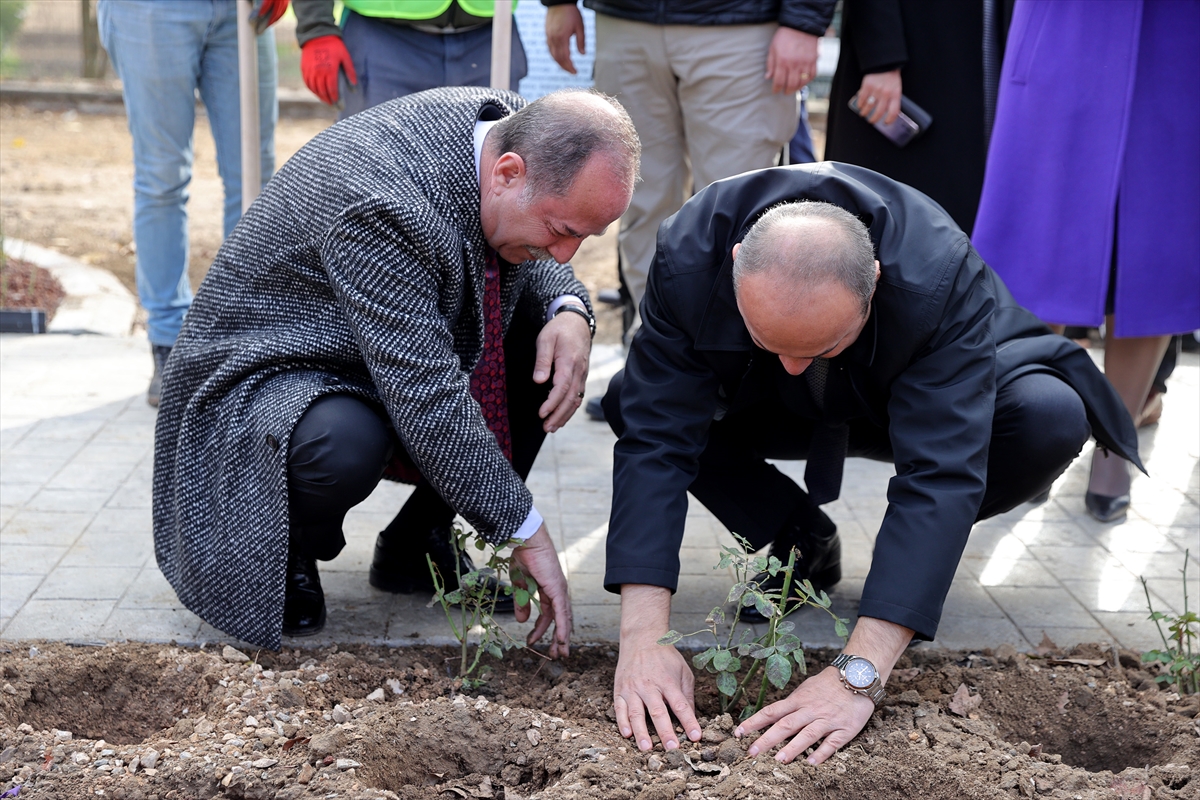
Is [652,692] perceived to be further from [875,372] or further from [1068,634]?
[1068,634]

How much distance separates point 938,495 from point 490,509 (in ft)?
2.94

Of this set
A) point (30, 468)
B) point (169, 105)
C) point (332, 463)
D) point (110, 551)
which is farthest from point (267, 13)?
point (332, 463)

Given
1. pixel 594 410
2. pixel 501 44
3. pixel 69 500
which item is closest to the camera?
pixel 69 500

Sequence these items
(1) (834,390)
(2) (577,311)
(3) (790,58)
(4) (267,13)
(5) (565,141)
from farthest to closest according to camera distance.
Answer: (4) (267,13), (3) (790,58), (2) (577,311), (1) (834,390), (5) (565,141)

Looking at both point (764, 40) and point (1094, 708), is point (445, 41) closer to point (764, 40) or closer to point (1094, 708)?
point (764, 40)

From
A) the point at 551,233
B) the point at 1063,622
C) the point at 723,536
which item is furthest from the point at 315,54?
the point at 1063,622

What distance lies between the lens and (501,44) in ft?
12.2

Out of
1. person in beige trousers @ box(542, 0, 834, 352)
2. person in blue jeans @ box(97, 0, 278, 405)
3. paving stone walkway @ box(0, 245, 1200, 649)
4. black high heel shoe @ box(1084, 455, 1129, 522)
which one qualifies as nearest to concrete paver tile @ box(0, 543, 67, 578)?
paving stone walkway @ box(0, 245, 1200, 649)

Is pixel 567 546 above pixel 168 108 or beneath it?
beneath

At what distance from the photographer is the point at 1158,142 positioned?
10.9ft

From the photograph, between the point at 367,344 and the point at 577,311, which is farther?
the point at 577,311

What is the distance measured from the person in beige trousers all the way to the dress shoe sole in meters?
1.96

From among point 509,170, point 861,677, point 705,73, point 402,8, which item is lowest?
point 861,677

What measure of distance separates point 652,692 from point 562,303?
1.03 metres
